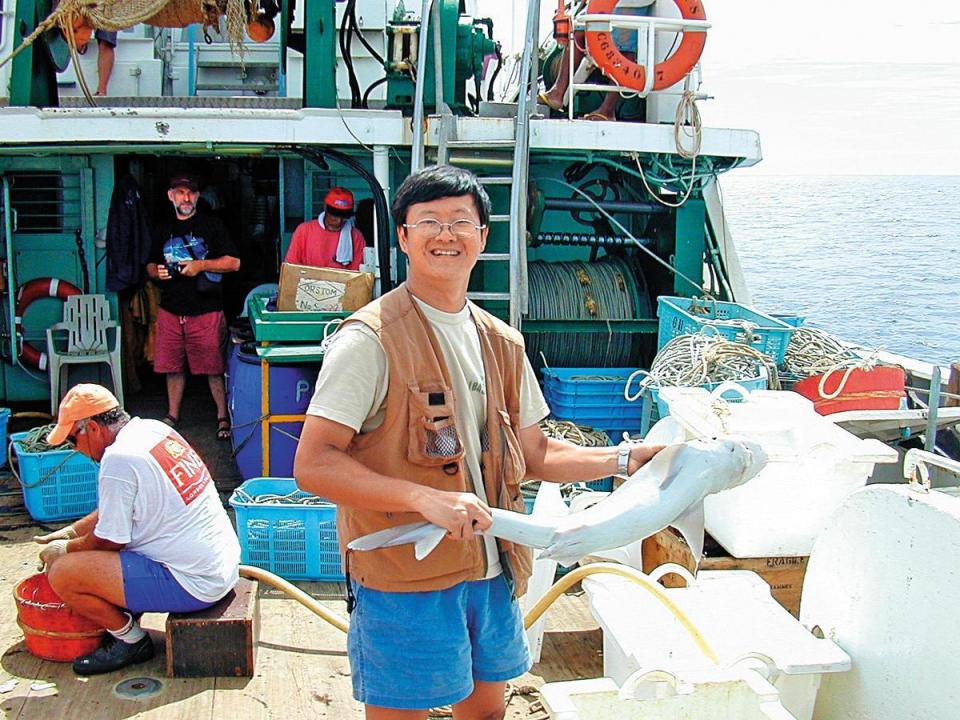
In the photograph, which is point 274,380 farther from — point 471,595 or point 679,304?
point 471,595

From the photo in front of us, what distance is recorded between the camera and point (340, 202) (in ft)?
24.4

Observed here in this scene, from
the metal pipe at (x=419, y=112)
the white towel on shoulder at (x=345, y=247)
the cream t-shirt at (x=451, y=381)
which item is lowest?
the cream t-shirt at (x=451, y=381)

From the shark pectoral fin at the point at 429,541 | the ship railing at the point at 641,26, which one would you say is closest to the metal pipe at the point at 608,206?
the ship railing at the point at 641,26

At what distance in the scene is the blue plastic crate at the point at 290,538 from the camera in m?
5.48

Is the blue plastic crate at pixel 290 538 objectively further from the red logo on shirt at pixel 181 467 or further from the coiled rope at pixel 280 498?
the red logo on shirt at pixel 181 467

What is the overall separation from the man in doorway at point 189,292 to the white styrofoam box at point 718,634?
438 centimetres

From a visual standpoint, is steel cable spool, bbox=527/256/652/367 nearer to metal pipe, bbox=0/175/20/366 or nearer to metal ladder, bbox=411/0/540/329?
metal ladder, bbox=411/0/540/329

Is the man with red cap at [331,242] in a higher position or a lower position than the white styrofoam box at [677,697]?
higher

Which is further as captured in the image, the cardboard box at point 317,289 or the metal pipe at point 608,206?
the metal pipe at point 608,206

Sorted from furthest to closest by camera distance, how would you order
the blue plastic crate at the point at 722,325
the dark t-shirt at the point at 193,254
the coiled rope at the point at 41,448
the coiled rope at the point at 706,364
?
1. the dark t-shirt at the point at 193,254
2. the blue plastic crate at the point at 722,325
3. the coiled rope at the point at 41,448
4. the coiled rope at the point at 706,364

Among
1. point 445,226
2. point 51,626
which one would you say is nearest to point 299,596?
point 51,626

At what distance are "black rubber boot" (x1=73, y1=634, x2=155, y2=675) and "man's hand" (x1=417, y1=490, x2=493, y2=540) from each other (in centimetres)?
269

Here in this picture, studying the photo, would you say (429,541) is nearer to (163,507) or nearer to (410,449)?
(410,449)

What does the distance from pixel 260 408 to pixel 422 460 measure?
4484 mm
